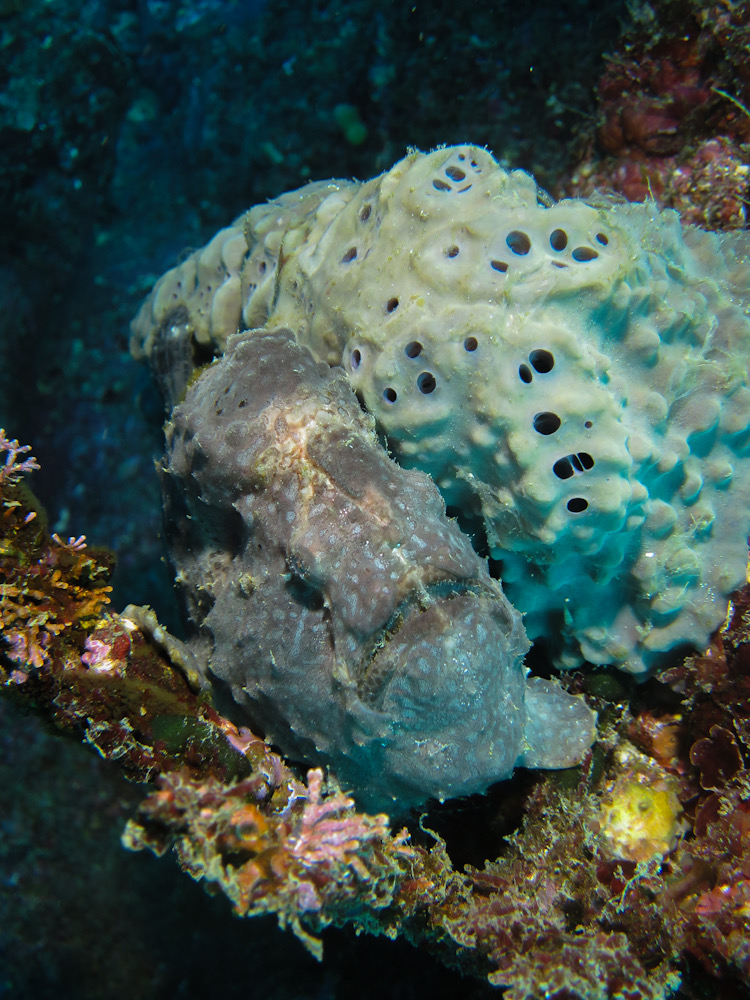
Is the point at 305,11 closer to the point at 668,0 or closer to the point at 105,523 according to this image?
the point at 668,0

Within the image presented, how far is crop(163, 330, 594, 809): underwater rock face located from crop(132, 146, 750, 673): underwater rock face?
31 cm

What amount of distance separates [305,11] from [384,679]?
624cm

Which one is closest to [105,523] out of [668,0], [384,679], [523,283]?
[384,679]

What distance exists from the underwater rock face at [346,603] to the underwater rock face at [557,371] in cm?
31

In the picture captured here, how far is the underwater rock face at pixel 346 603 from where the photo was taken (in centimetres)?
245

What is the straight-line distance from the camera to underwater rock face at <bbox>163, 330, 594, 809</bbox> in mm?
2453

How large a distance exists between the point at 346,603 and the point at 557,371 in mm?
1374

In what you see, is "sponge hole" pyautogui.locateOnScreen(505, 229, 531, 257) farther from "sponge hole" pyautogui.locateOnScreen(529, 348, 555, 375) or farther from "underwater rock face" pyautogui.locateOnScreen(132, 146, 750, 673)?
"sponge hole" pyautogui.locateOnScreen(529, 348, 555, 375)

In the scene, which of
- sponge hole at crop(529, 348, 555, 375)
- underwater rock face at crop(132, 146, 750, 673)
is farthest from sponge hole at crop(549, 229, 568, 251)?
sponge hole at crop(529, 348, 555, 375)

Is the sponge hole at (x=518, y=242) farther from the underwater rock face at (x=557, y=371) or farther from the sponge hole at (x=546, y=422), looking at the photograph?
the sponge hole at (x=546, y=422)

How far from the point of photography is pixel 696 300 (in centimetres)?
303

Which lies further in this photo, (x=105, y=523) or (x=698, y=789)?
(x=105, y=523)

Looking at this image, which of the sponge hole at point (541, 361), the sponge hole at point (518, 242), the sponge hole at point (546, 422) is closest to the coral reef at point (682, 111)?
the sponge hole at point (518, 242)

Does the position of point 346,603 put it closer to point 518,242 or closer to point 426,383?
point 426,383
